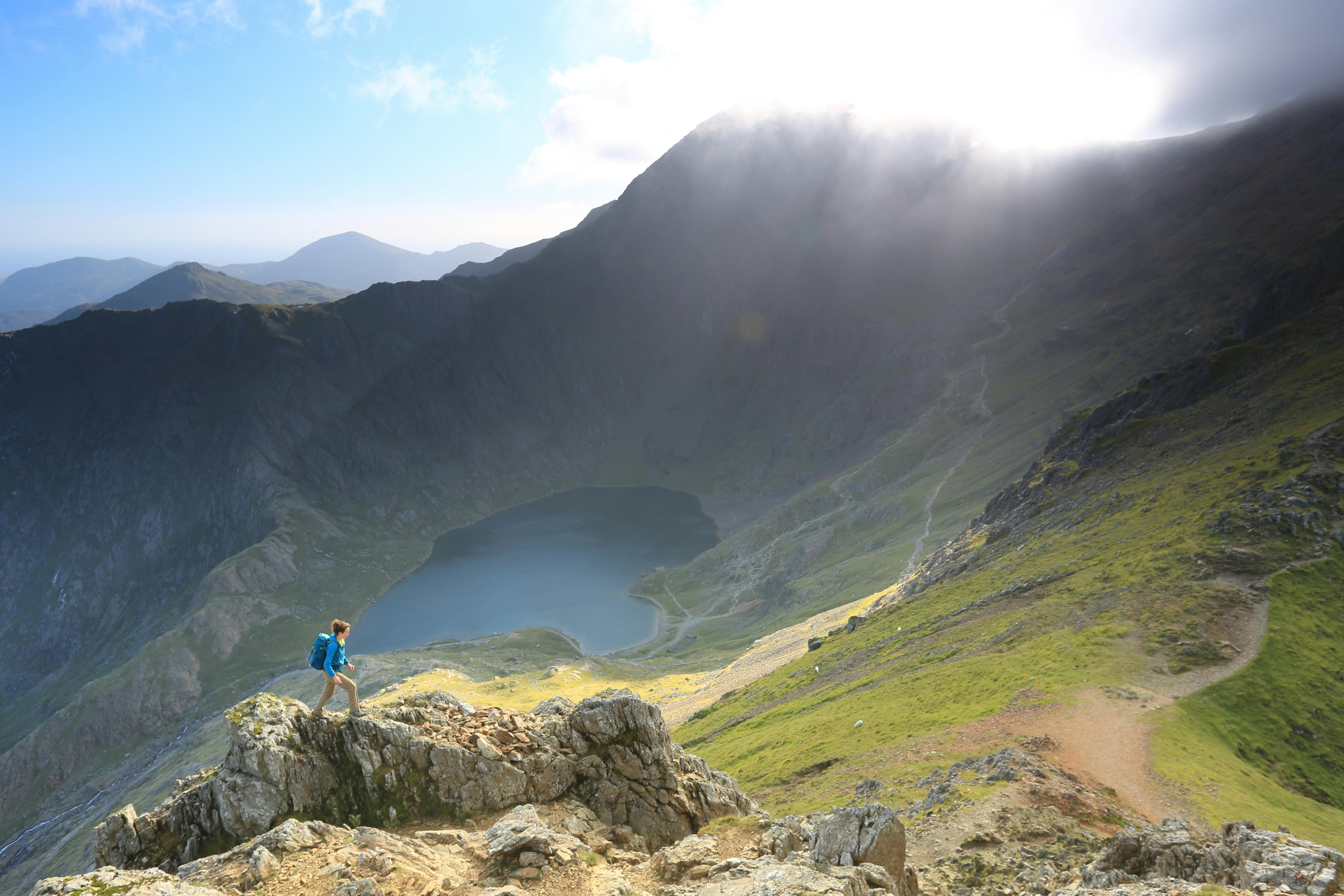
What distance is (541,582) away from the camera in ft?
492

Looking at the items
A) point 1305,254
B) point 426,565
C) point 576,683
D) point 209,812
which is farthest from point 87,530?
point 1305,254

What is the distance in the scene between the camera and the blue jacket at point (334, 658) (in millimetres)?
18391

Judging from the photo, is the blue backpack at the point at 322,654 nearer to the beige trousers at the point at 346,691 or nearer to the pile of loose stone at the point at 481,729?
the beige trousers at the point at 346,691

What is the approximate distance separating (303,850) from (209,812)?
430cm

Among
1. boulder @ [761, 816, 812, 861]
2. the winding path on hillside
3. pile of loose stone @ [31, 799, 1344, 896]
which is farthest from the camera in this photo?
the winding path on hillside

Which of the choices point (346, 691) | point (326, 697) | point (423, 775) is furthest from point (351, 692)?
point (423, 775)

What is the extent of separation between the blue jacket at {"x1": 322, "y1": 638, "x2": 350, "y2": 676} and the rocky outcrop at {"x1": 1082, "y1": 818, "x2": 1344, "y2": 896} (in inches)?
844

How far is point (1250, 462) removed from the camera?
49.4 m

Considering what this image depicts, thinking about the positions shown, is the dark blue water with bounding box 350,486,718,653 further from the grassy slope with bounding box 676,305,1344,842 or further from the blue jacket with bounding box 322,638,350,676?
the blue jacket with bounding box 322,638,350,676

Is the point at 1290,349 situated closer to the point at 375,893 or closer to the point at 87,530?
the point at 375,893

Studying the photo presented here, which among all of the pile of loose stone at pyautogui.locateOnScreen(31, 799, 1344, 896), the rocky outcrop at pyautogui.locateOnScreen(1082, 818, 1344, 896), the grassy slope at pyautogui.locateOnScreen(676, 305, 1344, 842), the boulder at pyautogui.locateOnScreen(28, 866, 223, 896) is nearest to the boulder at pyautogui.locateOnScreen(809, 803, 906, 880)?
the pile of loose stone at pyautogui.locateOnScreen(31, 799, 1344, 896)

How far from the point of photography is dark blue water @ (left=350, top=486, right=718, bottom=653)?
12875 cm

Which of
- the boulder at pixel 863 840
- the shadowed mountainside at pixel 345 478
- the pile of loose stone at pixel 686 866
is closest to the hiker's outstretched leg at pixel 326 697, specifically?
the pile of loose stone at pixel 686 866

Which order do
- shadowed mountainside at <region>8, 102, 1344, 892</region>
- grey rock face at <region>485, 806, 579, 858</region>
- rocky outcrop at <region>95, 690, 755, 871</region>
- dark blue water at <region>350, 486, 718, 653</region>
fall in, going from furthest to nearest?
dark blue water at <region>350, 486, 718, 653</region> → shadowed mountainside at <region>8, 102, 1344, 892</region> → rocky outcrop at <region>95, 690, 755, 871</region> → grey rock face at <region>485, 806, 579, 858</region>
